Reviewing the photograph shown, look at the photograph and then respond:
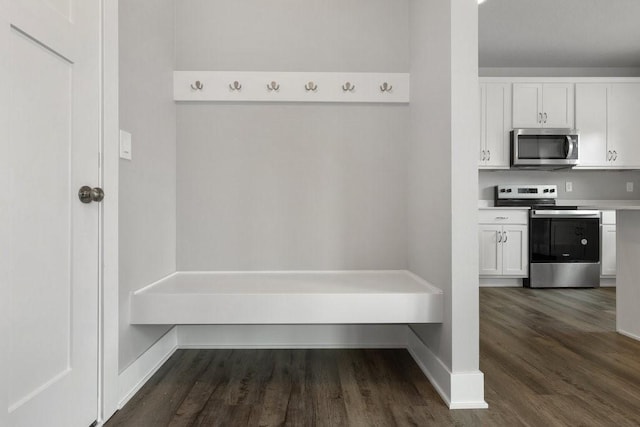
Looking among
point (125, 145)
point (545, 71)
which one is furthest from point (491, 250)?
point (125, 145)

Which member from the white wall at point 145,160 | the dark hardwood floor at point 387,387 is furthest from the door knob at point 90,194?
the dark hardwood floor at point 387,387

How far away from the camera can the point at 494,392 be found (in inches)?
72.7

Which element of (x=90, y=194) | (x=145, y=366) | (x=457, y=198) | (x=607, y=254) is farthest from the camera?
(x=607, y=254)

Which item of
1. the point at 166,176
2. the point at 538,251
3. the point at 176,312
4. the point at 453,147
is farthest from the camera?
the point at 538,251

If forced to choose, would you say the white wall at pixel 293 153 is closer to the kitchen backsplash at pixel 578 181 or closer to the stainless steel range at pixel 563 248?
the stainless steel range at pixel 563 248

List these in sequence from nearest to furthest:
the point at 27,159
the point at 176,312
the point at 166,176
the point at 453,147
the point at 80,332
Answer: the point at 27,159 < the point at 80,332 < the point at 453,147 < the point at 176,312 < the point at 166,176

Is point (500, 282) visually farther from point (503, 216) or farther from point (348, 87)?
point (348, 87)

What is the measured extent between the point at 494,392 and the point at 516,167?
3.36 meters

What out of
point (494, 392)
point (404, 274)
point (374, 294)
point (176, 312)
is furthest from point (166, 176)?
point (494, 392)

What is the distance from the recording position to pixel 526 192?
468cm

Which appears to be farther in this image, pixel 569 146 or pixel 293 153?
pixel 569 146

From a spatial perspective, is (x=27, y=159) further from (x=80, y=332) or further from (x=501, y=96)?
(x=501, y=96)

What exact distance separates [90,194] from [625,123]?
5406 mm

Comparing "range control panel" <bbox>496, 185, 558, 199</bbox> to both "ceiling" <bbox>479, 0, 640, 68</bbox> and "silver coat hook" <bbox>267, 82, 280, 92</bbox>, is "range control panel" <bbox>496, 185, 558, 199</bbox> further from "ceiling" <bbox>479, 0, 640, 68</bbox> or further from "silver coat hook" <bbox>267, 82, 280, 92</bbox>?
"silver coat hook" <bbox>267, 82, 280, 92</bbox>
